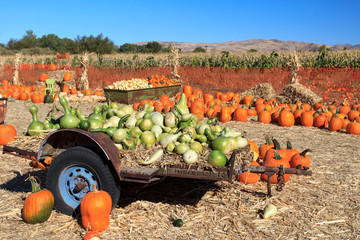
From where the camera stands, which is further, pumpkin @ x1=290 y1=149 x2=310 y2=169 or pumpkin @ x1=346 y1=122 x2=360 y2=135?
pumpkin @ x1=346 y1=122 x2=360 y2=135

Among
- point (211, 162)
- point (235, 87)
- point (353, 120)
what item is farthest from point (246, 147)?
point (235, 87)

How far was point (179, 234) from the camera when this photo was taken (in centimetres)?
348

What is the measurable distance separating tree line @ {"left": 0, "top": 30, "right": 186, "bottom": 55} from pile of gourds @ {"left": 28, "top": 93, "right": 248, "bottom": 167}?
156 ft

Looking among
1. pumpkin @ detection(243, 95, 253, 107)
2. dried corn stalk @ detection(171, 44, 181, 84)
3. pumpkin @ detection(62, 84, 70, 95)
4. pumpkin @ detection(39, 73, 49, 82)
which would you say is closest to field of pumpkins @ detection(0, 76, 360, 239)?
pumpkin @ detection(243, 95, 253, 107)

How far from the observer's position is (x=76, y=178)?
368 cm

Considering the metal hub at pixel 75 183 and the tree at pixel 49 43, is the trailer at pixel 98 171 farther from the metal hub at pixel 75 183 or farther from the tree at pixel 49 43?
the tree at pixel 49 43

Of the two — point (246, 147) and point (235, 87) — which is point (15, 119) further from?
point (235, 87)

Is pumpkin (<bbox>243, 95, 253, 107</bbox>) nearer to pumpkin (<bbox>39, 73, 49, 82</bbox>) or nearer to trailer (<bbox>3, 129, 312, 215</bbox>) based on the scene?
trailer (<bbox>3, 129, 312, 215</bbox>)

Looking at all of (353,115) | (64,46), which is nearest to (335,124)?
(353,115)

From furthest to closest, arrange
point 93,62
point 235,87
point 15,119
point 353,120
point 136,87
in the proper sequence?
point 93,62
point 235,87
point 136,87
point 15,119
point 353,120

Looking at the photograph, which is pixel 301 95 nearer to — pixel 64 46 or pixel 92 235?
pixel 92 235

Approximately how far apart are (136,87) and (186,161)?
10.7 metres

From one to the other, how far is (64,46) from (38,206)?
85232mm

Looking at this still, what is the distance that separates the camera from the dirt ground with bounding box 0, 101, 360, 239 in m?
3.51
